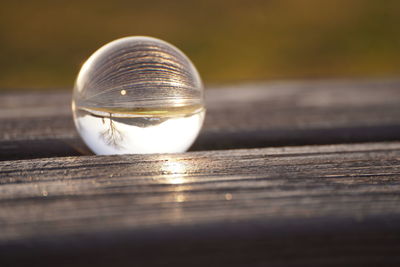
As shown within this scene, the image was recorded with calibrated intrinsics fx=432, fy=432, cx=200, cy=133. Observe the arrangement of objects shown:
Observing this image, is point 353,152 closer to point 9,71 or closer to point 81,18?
point 9,71

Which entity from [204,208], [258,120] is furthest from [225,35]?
[204,208]

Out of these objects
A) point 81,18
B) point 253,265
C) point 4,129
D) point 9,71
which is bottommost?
point 253,265

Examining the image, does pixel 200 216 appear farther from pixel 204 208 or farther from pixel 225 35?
pixel 225 35

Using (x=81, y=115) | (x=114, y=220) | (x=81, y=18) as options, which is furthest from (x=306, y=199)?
(x=81, y=18)

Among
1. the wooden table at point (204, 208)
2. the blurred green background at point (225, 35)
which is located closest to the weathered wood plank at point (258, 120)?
the wooden table at point (204, 208)

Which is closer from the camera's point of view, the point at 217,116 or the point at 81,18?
the point at 217,116

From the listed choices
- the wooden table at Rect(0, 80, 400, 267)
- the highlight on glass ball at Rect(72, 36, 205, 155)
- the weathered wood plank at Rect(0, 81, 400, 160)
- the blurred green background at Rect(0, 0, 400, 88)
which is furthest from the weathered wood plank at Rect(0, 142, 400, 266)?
the blurred green background at Rect(0, 0, 400, 88)
